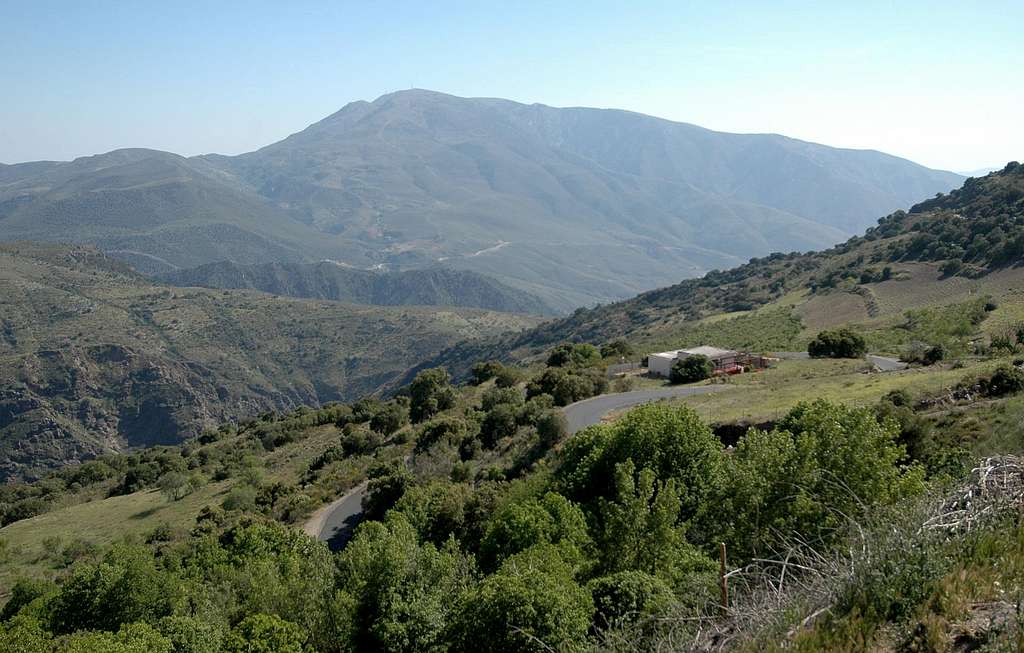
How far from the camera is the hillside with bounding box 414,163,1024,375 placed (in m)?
56.9

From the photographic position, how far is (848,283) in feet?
225

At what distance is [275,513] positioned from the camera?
98.2ft

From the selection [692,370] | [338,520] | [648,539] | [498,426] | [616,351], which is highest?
[648,539]

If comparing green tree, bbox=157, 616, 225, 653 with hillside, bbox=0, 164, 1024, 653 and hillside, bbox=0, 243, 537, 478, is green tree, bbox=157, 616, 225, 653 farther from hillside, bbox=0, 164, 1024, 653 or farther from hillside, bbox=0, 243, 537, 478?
hillside, bbox=0, 243, 537, 478

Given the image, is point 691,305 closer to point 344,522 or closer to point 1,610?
point 344,522

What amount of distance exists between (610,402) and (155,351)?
327 feet

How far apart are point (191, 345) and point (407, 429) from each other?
308 feet

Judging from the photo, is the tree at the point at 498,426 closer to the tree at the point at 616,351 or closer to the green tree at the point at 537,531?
the green tree at the point at 537,531

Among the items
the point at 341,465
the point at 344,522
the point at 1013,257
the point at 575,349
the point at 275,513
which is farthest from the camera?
the point at 1013,257

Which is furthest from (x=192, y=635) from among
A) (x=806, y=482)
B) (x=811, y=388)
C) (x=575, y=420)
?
(x=811, y=388)

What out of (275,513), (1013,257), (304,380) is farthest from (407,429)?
(304,380)

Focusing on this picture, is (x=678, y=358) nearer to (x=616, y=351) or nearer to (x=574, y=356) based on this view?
(x=574, y=356)

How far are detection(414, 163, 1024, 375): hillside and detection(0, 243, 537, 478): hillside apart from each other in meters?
26.0

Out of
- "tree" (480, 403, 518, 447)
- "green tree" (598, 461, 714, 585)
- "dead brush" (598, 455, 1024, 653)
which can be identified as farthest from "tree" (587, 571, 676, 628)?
A: "tree" (480, 403, 518, 447)
